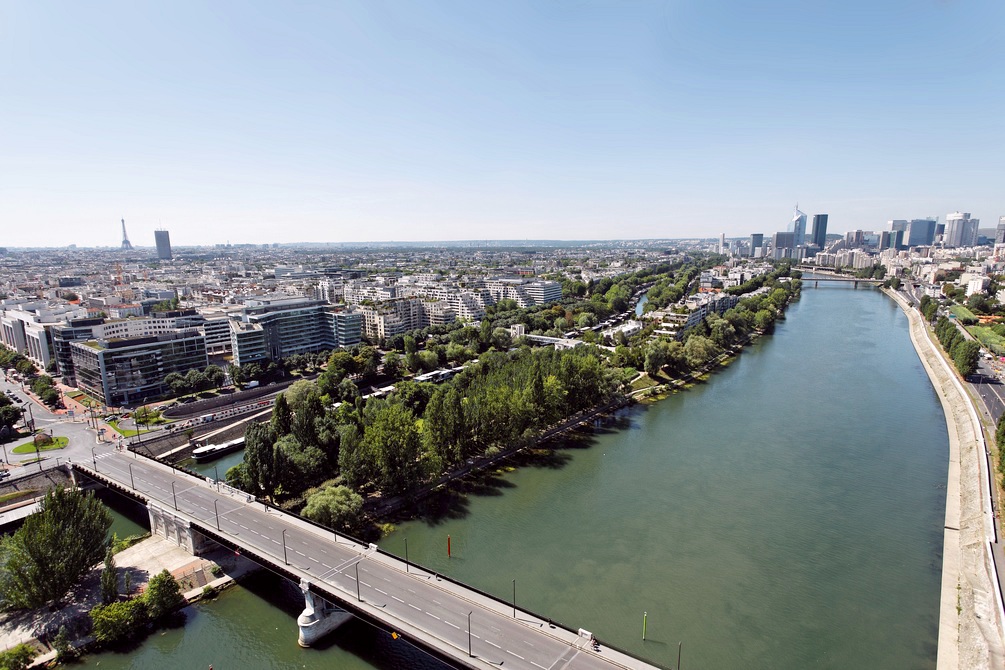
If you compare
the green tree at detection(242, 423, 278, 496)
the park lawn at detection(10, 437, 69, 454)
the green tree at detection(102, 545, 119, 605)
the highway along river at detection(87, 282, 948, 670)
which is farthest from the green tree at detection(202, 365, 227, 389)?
the green tree at detection(102, 545, 119, 605)

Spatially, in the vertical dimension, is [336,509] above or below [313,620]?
above

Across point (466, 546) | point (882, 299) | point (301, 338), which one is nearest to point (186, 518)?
point (466, 546)

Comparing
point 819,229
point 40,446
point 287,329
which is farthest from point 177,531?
point 819,229

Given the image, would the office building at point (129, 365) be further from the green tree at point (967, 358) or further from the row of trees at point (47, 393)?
the green tree at point (967, 358)

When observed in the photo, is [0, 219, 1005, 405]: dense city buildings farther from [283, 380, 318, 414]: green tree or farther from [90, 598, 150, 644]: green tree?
[90, 598, 150, 644]: green tree

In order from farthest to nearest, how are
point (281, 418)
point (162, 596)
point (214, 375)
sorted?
point (214, 375), point (281, 418), point (162, 596)

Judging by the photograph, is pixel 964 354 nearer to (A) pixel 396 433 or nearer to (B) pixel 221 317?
(A) pixel 396 433
